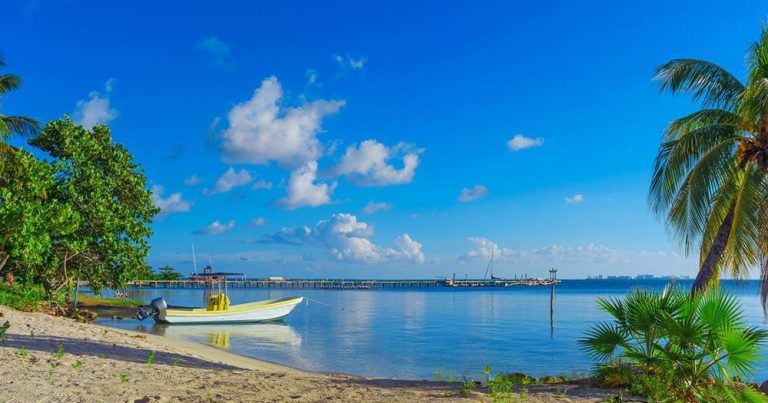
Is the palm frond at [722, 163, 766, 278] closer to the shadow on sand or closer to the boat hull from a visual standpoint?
the shadow on sand

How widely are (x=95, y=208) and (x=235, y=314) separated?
15373mm

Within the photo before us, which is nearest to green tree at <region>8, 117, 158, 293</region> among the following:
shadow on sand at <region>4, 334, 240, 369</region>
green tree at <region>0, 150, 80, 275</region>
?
green tree at <region>0, 150, 80, 275</region>

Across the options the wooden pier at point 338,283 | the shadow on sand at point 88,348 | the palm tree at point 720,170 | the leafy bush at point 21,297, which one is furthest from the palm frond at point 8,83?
the wooden pier at point 338,283

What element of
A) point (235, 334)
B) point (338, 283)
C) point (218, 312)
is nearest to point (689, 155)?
point (235, 334)

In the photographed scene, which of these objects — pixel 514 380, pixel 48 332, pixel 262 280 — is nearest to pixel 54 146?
pixel 48 332

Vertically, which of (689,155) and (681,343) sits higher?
(689,155)

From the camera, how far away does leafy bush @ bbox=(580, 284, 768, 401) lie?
7832mm

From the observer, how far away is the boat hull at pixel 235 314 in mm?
32406

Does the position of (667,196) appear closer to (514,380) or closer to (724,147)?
(724,147)

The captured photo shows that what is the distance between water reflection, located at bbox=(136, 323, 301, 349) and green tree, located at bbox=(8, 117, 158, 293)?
5158 millimetres

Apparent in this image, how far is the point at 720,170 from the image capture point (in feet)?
39.9

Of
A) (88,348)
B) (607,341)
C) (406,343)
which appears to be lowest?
(406,343)

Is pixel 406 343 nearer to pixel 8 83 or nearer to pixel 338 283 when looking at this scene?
pixel 8 83

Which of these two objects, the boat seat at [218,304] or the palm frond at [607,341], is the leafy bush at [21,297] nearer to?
the boat seat at [218,304]
